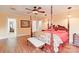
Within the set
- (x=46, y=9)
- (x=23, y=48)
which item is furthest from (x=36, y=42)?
(x=46, y=9)

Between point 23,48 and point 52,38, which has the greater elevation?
point 52,38

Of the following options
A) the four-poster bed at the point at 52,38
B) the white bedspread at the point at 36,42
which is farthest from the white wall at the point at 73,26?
the white bedspread at the point at 36,42

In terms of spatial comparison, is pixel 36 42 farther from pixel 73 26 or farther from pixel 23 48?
pixel 73 26

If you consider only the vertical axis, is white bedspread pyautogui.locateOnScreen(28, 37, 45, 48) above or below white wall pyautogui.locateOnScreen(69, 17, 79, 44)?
below

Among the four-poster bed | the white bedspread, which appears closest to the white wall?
the four-poster bed

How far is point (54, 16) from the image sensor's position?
2906 mm

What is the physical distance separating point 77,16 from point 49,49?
2.62 ft

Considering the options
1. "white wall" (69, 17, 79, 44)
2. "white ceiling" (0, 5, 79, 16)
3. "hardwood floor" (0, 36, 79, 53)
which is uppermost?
"white ceiling" (0, 5, 79, 16)

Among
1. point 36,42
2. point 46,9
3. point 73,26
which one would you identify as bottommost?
point 36,42

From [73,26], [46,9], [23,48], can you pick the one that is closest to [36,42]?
[23,48]

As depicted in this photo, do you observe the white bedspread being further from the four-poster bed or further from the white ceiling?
the white ceiling
